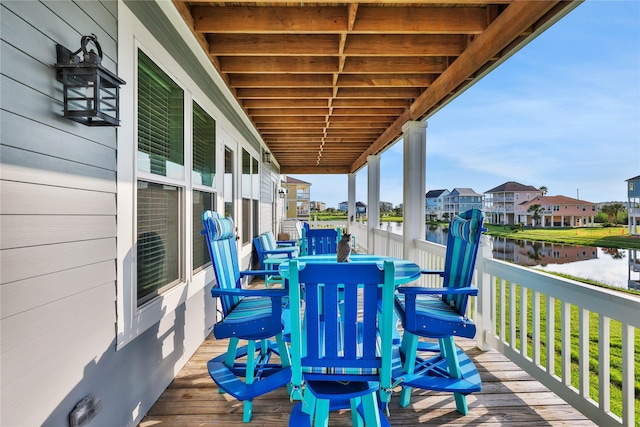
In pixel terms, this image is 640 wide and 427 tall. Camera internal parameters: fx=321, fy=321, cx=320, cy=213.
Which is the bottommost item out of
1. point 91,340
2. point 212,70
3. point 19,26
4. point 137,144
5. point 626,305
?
point 91,340

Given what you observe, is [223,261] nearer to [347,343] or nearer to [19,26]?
[347,343]

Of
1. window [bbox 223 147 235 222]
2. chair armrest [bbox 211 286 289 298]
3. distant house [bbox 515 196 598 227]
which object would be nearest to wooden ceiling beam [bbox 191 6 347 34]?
window [bbox 223 147 235 222]

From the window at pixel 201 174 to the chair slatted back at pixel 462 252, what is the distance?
219 centimetres

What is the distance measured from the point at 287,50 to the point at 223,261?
6.66 feet

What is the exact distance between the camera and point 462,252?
230 centimetres

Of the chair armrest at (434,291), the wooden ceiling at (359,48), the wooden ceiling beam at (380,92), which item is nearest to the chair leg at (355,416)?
the chair armrest at (434,291)

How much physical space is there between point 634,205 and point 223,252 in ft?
8.48

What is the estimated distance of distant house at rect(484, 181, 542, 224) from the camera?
5347mm

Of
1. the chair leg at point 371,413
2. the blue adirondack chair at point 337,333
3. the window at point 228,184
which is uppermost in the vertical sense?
the window at point 228,184

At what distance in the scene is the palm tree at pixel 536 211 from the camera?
16.6ft

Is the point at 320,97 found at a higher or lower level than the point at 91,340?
higher

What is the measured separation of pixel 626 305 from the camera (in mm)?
1670

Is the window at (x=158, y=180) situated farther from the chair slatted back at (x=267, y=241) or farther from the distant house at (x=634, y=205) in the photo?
the distant house at (x=634, y=205)

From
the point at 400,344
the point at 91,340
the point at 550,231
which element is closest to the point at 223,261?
the point at 91,340
